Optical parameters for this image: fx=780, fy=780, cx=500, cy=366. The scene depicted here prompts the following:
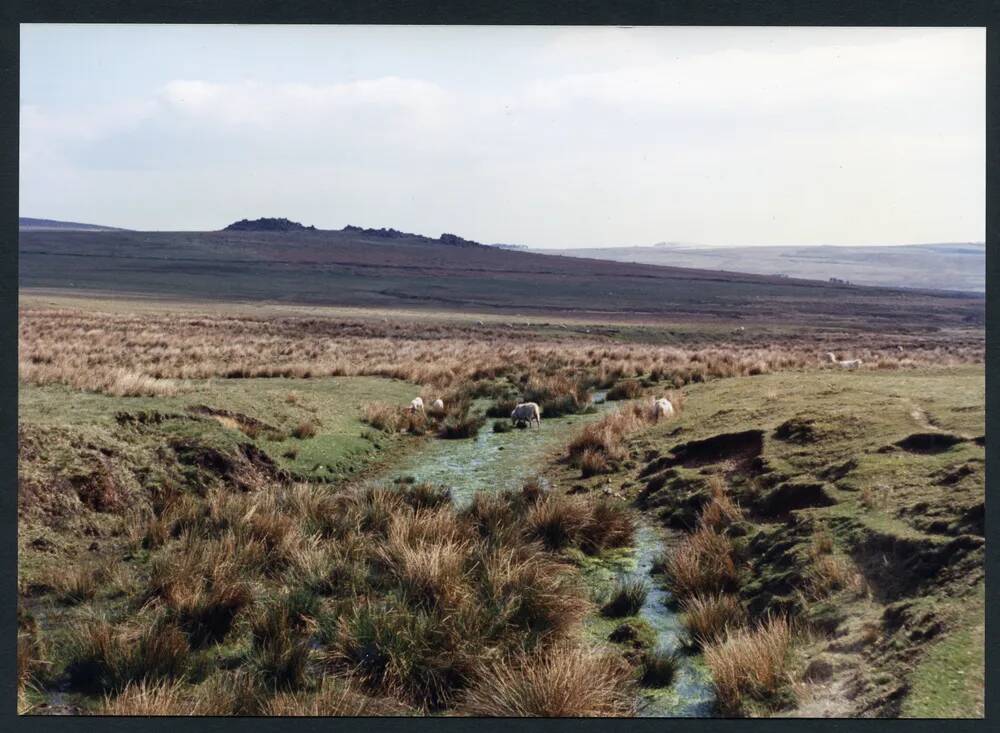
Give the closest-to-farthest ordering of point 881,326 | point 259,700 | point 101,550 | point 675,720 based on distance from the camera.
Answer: point 675,720, point 259,700, point 101,550, point 881,326

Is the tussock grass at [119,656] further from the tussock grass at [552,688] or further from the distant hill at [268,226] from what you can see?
the distant hill at [268,226]

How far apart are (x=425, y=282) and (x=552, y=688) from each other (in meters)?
88.6

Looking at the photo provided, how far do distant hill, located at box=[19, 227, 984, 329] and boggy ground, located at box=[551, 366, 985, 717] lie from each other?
153 feet

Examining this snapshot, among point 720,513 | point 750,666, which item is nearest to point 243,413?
point 720,513

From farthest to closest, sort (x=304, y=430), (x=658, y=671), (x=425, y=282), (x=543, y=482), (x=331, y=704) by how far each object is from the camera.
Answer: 1. (x=425, y=282)
2. (x=304, y=430)
3. (x=543, y=482)
4. (x=658, y=671)
5. (x=331, y=704)

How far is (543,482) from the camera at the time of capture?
11266mm

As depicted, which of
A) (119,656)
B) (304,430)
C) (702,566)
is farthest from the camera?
(304,430)

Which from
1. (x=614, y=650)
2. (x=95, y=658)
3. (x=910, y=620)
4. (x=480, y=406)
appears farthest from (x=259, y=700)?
(x=480, y=406)

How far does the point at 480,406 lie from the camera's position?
59.6ft

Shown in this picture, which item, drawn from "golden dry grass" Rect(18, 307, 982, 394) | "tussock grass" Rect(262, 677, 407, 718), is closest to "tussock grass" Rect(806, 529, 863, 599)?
"tussock grass" Rect(262, 677, 407, 718)

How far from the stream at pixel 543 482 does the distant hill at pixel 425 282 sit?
41.4m

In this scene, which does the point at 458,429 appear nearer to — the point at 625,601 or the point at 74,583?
the point at 625,601
